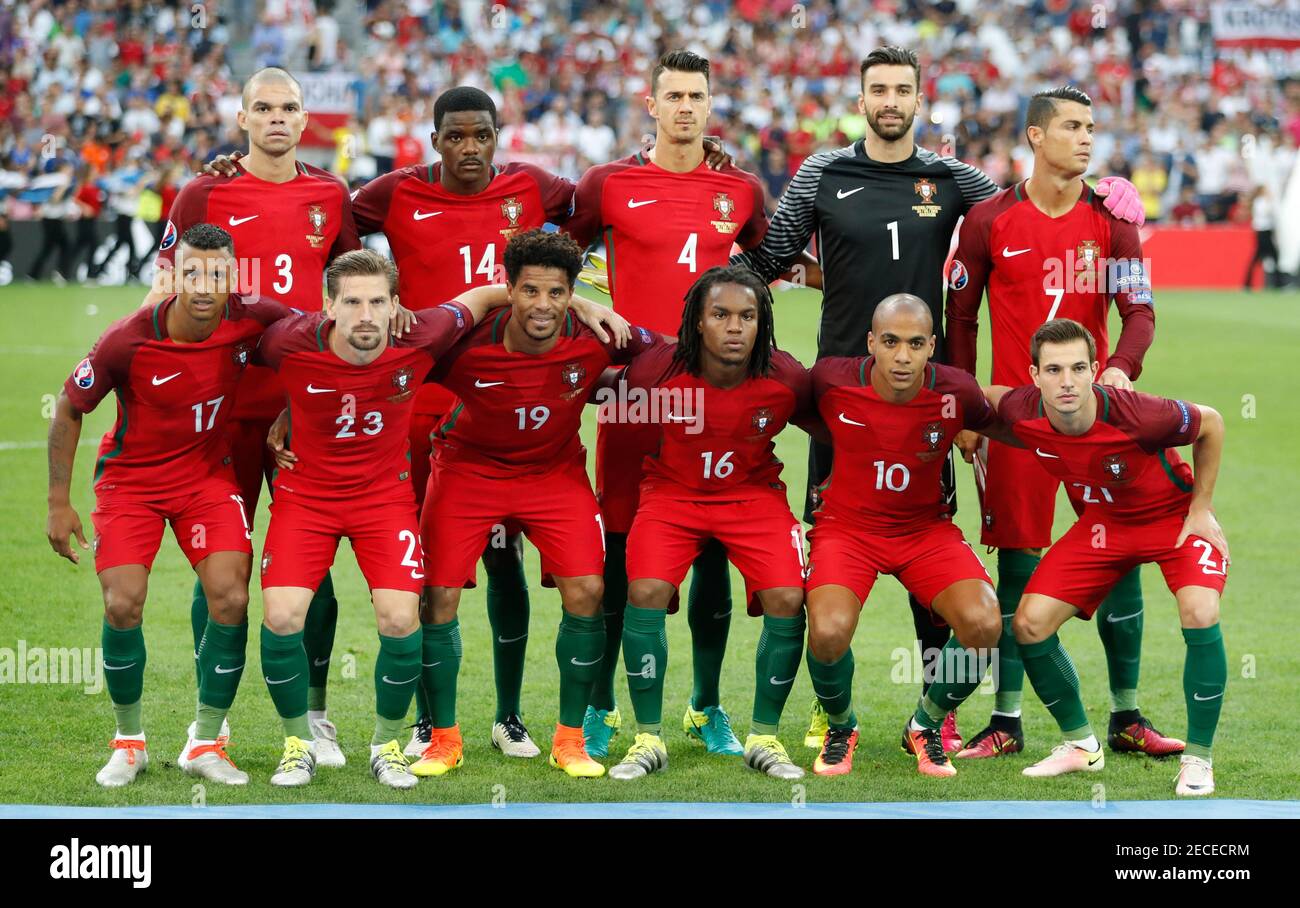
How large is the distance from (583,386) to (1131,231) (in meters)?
2.28

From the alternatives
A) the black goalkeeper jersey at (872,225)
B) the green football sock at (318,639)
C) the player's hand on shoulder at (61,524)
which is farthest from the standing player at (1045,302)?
the player's hand on shoulder at (61,524)

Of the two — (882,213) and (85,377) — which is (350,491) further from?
(882,213)

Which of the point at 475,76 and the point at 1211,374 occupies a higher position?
the point at 475,76

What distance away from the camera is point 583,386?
657cm

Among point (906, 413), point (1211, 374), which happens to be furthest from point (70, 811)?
point (1211, 374)

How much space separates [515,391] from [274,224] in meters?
1.26

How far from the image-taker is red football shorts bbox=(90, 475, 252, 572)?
20.2 feet

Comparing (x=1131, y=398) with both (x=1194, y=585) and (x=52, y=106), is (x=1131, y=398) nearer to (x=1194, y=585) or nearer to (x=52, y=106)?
(x=1194, y=585)

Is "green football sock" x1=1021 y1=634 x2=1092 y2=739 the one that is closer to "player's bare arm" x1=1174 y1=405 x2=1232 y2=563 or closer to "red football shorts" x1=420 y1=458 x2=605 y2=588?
"player's bare arm" x1=1174 y1=405 x2=1232 y2=563

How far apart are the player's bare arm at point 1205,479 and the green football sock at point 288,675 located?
3235mm

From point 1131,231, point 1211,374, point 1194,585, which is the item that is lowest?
point 1211,374

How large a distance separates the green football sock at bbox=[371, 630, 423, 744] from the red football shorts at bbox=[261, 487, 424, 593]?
198 mm

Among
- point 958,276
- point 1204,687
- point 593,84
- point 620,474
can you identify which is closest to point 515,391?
point 620,474

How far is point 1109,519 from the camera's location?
251 inches
